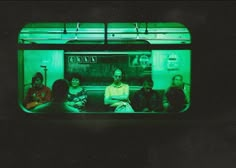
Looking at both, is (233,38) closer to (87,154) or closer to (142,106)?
(142,106)

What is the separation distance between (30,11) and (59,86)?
31.9 inches

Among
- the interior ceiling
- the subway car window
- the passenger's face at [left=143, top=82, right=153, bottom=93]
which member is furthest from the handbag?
the interior ceiling

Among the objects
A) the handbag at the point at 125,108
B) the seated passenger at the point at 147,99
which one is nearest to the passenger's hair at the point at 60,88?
the handbag at the point at 125,108

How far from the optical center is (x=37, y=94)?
5016mm

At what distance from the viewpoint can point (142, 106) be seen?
16.5 feet

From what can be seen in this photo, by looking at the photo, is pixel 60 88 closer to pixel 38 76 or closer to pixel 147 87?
pixel 38 76

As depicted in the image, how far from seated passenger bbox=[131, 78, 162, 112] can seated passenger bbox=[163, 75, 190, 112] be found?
0.08 meters

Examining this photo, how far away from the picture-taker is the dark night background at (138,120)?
5.03 meters

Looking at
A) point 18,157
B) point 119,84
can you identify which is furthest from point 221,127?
point 18,157

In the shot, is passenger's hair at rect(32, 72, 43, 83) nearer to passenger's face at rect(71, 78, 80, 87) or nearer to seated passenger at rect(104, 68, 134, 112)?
passenger's face at rect(71, 78, 80, 87)

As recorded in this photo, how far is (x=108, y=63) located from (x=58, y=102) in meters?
0.64

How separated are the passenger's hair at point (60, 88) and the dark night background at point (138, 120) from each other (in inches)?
10.3

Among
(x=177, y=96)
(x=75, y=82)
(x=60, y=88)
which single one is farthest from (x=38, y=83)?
(x=177, y=96)

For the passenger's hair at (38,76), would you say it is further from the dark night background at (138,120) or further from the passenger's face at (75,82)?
the passenger's face at (75,82)
